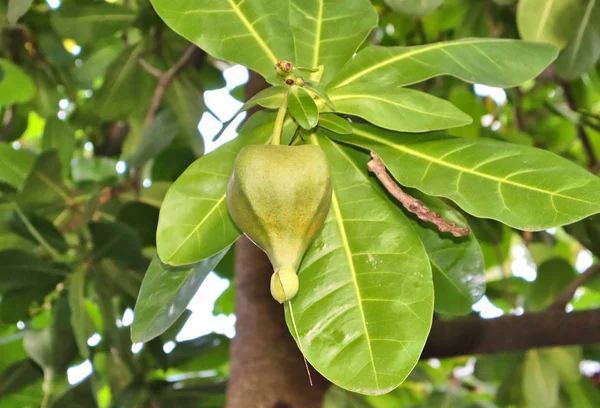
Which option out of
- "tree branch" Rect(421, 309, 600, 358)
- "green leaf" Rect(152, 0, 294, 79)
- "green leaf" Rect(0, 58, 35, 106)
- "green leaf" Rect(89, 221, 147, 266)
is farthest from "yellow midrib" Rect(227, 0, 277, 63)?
"green leaf" Rect(0, 58, 35, 106)

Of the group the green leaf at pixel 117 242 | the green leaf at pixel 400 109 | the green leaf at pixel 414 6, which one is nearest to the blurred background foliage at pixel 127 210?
the green leaf at pixel 117 242

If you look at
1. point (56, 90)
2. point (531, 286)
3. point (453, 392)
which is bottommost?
point (453, 392)

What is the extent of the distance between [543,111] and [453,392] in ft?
2.29

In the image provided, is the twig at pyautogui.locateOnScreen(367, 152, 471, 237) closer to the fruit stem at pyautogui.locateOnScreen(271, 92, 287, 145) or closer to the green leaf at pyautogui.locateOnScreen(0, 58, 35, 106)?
the fruit stem at pyautogui.locateOnScreen(271, 92, 287, 145)

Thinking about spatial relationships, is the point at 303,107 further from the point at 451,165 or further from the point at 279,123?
the point at 451,165

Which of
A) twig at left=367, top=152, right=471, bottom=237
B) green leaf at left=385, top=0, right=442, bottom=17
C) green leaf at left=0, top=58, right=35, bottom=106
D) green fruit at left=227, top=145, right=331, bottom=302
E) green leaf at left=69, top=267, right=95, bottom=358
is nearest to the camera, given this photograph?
green fruit at left=227, top=145, right=331, bottom=302

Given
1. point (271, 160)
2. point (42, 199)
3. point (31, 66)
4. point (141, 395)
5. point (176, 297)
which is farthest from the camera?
point (31, 66)

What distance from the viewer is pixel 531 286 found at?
132cm

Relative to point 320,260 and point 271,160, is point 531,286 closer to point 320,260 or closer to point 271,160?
point 320,260

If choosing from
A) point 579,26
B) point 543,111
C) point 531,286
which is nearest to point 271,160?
point 579,26

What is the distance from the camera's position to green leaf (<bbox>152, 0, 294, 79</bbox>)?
2.02 ft

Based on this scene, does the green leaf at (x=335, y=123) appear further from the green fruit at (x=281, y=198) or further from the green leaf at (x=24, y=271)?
the green leaf at (x=24, y=271)

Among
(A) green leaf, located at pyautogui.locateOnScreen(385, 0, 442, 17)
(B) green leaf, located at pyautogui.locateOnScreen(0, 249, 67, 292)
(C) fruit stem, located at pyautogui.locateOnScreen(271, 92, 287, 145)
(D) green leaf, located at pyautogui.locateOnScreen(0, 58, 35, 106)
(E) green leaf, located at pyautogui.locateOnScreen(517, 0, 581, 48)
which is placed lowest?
(B) green leaf, located at pyautogui.locateOnScreen(0, 249, 67, 292)

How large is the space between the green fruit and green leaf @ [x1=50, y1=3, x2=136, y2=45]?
Answer: 2.48 ft
